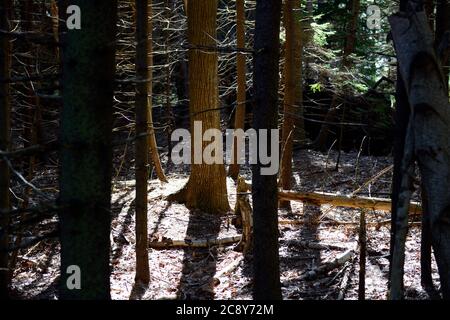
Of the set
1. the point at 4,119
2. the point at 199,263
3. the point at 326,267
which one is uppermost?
the point at 4,119

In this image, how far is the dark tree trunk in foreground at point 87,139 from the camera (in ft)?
11.6

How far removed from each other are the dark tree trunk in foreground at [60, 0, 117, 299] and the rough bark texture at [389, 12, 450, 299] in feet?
7.30

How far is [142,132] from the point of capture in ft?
26.0

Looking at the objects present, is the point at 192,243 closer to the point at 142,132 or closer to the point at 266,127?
the point at 142,132

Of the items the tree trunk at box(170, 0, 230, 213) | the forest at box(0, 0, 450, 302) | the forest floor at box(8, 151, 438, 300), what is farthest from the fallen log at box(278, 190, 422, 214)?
the tree trunk at box(170, 0, 230, 213)

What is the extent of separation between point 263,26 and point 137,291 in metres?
5.01

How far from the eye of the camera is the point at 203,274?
29.6ft

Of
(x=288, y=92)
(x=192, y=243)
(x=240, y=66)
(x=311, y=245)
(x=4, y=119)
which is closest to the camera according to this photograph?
(x=4, y=119)

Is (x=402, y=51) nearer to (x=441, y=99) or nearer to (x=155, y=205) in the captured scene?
(x=441, y=99)

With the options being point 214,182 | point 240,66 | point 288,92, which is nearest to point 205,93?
point 288,92

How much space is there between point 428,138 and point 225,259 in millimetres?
6313

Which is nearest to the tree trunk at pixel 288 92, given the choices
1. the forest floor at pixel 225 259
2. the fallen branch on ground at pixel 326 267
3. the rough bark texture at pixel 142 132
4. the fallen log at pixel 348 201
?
the forest floor at pixel 225 259

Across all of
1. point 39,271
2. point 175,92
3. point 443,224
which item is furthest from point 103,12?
point 175,92
